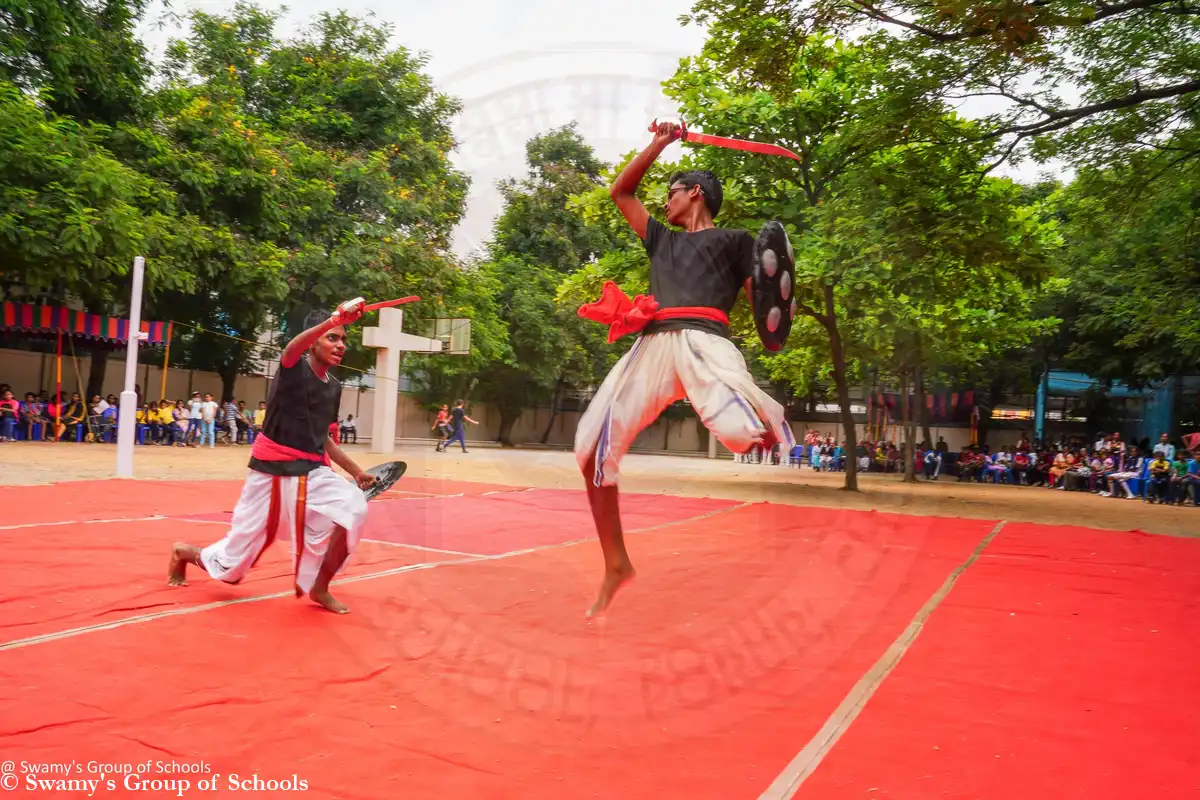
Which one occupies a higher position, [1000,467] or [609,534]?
[609,534]

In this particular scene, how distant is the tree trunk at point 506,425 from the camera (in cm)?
1953

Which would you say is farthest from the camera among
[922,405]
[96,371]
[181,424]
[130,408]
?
[922,405]

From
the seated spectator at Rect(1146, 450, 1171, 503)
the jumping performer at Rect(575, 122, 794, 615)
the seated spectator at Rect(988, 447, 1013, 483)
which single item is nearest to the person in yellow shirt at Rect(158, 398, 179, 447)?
the jumping performer at Rect(575, 122, 794, 615)

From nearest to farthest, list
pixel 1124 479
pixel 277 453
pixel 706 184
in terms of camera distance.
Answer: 1. pixel 706 184
2. pixel 277 453
3. pixel 1124 479

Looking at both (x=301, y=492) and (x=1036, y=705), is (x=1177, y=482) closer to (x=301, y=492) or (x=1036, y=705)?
(x=1036, y=705)

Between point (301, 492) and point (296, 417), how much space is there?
432 millimetres

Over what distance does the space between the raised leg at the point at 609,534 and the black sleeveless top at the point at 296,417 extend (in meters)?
1.65

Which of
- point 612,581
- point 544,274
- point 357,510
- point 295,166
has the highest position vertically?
point 295,166

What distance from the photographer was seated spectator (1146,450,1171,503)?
2167 cm

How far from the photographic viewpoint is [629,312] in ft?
13.9

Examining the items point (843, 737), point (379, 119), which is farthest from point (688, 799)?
point (379, 119)

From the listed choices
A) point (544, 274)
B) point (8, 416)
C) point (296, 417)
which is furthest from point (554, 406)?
point (296, 417)

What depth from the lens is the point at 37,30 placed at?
64.8 ft

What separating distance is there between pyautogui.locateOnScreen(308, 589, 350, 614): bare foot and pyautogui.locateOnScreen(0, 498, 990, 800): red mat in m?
0.09
